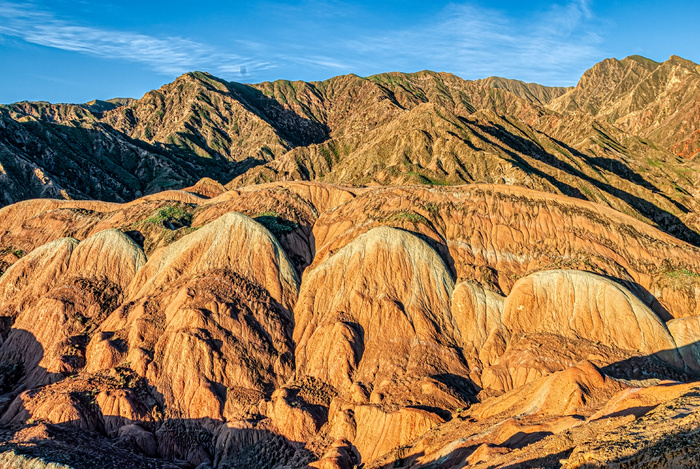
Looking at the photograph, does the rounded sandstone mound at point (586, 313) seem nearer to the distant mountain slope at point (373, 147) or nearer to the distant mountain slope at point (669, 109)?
the distant mountain slope at point (373, 147)

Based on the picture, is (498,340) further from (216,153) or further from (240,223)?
(216,153)

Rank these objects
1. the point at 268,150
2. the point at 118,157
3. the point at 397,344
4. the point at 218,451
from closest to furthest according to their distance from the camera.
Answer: the point at 218,451, the point at 397,344, the point at 118,157, the point at 268,150

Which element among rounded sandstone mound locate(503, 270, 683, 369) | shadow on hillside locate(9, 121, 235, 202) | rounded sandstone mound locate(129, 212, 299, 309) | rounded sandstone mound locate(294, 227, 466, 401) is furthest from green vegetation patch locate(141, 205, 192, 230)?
shadow on hillside locate(9, 121, 235, 202)

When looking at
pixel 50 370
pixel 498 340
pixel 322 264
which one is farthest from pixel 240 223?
pixel 498 340

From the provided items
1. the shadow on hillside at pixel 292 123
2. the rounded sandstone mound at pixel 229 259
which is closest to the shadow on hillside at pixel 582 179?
the rounded sandstone mound at pixel 229 259

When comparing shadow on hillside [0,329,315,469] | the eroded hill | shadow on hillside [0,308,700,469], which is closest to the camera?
shadow on hillside [0,308,700,469]

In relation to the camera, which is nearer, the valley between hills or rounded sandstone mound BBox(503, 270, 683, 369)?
the valley between hills

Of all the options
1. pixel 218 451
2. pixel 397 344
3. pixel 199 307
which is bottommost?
pixel 218 451

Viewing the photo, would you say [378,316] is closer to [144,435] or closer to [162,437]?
[162,437]

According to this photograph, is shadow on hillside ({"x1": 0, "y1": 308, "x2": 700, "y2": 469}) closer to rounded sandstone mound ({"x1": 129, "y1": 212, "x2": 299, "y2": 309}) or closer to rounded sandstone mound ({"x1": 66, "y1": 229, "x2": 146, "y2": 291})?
rounded sandstone mound ({"x1": 66, "y1": 229, "x2": 146, "y2": 291})
